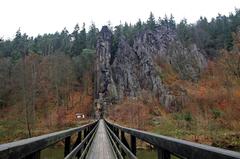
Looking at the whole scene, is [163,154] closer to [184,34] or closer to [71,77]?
[71,77]

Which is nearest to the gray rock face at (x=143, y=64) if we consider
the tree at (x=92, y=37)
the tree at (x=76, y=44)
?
the tree at (x=76, y=44)

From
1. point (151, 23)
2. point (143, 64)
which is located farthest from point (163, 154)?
point (151, 23)

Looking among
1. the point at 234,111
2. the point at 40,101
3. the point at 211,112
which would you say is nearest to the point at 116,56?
the point at 40,101

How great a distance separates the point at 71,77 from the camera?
236 ft

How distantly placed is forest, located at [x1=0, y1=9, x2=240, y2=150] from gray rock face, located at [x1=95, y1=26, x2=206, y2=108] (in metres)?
3.67

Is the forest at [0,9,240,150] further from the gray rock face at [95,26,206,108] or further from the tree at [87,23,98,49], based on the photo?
the gray rock face at [95,26,206,108]

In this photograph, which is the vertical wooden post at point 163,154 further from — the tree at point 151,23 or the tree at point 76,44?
the tree at point 76,44

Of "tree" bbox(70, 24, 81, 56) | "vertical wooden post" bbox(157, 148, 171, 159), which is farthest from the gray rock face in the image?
"vertical wooden post" bbox(157, 148, 171, 159)

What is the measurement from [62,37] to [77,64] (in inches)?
1353

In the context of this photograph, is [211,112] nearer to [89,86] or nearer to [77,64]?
[89,86]

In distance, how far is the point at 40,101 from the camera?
52938 millimetres

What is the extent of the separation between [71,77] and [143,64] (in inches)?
808

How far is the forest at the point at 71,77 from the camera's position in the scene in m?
36.6

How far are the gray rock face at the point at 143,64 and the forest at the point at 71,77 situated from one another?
12.0 ft
